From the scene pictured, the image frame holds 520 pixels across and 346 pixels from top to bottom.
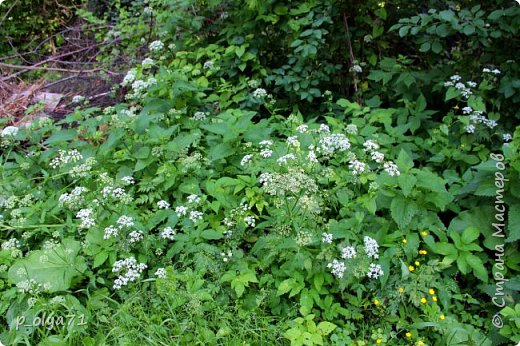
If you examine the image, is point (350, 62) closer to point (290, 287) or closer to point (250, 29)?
point (250, 29)

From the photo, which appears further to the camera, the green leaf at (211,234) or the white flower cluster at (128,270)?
the green leaf at (211,234)

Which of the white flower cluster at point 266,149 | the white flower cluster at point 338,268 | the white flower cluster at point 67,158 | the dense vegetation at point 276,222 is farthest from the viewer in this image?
the white flower cluster at point 67,158

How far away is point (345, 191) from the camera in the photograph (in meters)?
3.35

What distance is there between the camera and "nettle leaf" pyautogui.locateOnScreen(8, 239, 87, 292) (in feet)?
10.4

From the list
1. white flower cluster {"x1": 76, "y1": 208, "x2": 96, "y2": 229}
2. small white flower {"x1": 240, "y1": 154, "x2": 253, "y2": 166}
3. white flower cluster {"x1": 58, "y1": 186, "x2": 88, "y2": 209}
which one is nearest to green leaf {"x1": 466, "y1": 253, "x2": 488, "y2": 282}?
small white flower {"x1": 240, "y1": 154, "x2": 253, "y2": 166}

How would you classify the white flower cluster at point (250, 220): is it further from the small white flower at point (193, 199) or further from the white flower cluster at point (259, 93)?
the white flower cluster at point (259, 93)

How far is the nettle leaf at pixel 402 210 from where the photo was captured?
313 centimetres

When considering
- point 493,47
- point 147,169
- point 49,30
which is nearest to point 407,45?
point 493,47

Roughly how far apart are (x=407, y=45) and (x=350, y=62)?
2.63 ft

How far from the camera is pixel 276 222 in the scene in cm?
322

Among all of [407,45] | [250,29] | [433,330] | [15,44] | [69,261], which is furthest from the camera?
[15,44]

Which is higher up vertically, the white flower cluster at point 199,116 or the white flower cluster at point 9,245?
the white flower cluster at point 199,116

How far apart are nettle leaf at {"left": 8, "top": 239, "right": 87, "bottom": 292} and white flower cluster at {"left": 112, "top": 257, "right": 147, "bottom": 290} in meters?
0.31

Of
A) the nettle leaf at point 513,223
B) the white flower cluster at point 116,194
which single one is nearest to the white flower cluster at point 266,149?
the white flower cluster at point 116,194
